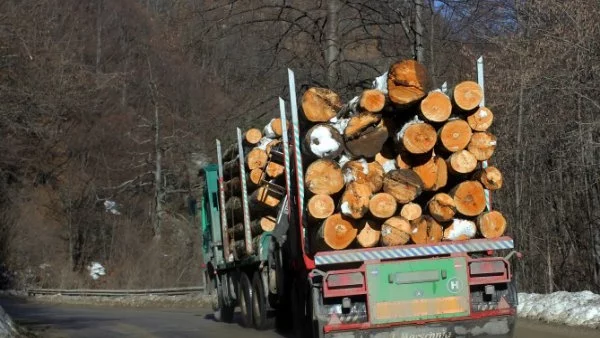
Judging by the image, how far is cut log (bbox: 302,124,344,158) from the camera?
1068 cm

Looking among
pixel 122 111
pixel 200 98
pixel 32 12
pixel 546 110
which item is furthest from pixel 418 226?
pixel 122 111

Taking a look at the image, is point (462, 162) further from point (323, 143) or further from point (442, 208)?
point (323, 143)

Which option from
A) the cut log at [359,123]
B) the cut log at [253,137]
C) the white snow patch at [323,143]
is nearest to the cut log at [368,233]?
the white snow patch at [323,143]

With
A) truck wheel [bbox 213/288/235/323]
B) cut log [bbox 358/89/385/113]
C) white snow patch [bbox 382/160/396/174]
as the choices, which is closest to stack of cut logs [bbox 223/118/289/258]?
truck wheel [bbox 213/288/235/323]

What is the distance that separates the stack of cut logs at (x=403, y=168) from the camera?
1032 cm

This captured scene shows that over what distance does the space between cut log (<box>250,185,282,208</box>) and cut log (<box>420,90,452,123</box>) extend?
5038 mm

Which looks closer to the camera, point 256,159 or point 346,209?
point 346,209

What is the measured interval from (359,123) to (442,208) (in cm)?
145

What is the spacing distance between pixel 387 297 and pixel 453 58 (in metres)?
13.4

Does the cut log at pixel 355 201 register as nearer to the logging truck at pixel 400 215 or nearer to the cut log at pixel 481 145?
the logging truck at pixel 400 215

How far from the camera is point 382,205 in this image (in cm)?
1021

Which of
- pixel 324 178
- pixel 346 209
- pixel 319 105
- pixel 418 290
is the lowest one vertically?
pixel 418 290

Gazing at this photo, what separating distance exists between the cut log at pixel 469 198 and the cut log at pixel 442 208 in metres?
0.10

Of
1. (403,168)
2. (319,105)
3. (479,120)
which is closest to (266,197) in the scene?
(319,105)
